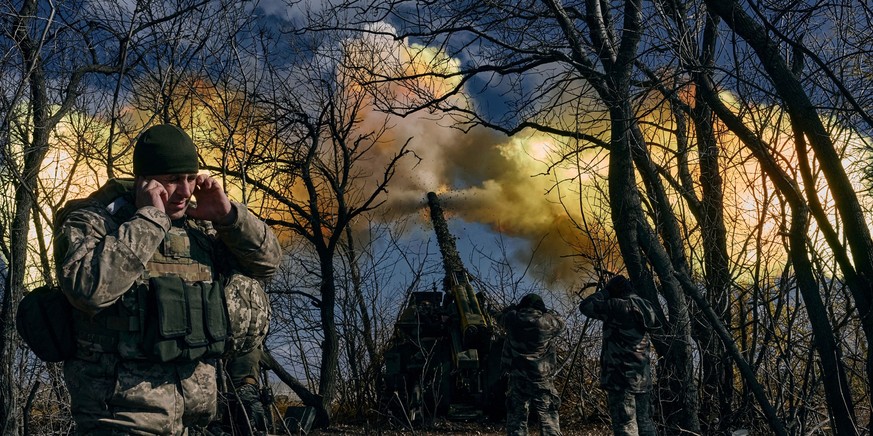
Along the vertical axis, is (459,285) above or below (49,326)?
above

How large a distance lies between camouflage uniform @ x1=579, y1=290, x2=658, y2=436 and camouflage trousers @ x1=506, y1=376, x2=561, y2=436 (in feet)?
3.75

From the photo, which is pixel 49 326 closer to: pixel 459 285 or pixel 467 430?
pixel 467 430

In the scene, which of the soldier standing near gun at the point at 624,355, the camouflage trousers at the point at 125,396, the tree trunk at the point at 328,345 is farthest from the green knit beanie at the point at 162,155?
the tree trunk at the point at 328,345

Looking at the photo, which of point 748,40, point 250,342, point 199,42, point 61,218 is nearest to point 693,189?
point 748,40

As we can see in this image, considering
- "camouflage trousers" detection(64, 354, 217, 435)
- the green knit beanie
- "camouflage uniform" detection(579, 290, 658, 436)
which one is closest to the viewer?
"camouflage trousers" detection(64, 354, 217, 435)

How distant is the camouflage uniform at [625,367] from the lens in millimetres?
8086

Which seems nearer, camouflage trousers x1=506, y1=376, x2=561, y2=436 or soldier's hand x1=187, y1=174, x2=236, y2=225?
soldier's hand x1=187, y1=174, x2=236, y2=225

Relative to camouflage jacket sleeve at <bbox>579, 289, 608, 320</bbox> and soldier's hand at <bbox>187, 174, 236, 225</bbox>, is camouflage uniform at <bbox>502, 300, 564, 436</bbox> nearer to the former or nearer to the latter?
camouflage jacket sleeve at <bbox>579, 289, 608, 320</bbox>

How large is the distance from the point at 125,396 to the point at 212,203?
856mm

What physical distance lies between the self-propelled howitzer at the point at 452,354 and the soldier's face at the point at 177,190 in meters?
8.81

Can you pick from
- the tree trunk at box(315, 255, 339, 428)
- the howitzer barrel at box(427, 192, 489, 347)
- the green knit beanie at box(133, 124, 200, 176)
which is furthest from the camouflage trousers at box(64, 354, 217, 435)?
the tree trunk at box(315, 255, 339, 428)

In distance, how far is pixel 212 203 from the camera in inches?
133

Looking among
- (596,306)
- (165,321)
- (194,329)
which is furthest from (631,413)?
(165,321)

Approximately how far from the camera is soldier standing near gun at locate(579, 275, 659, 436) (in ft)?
26.2
